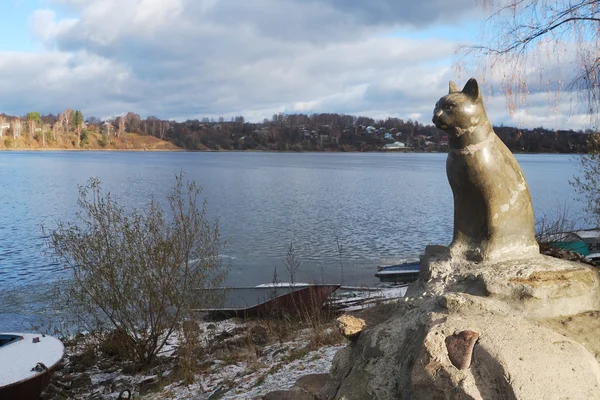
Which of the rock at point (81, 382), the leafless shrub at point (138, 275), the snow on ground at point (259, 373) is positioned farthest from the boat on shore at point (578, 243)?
the rock at point (81, 382)

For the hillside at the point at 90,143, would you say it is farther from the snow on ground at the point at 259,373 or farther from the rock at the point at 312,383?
the rock at the point at 312,383

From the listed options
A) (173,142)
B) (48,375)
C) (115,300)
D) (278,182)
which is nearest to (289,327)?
(115,300)

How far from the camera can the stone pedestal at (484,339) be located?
3580 mm

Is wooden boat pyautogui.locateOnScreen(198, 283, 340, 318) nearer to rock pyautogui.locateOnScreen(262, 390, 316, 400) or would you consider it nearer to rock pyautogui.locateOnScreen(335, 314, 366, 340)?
rock pyautogui.locateOnScreen(262, 390, 316, 400)

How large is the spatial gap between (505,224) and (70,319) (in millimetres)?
11719

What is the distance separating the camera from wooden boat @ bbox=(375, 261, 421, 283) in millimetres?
16289

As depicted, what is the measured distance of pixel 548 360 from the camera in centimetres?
362

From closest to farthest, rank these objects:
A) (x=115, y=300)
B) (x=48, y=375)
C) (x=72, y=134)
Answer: (x=48, y=375) → (x=115, y=300) → (x=72, y=134)

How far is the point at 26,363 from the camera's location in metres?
8.51

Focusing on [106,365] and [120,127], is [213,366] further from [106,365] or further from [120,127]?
[120,127]

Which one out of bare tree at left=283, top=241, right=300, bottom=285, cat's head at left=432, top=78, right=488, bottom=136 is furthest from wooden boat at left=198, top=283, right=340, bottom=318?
cat's head at left=432, top=78, right=488, bottom=136

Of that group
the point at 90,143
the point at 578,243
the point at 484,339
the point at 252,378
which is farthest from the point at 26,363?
the point at 90,143

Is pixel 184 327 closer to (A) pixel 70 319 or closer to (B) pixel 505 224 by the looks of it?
(A) pixel 70 319

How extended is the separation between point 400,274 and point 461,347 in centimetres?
1280
